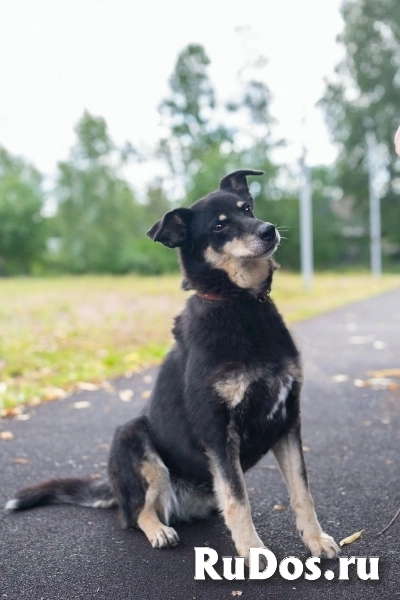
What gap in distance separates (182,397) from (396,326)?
11165mm

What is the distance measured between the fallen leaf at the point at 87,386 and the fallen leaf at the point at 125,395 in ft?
1.31

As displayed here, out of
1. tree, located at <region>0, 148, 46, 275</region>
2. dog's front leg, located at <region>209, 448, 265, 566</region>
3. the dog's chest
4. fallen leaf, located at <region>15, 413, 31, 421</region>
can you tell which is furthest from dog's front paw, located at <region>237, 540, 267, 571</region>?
tree, located at <region>0, 148, 46, 275</region>

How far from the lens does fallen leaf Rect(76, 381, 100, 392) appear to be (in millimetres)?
8062

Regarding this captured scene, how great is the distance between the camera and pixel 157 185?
150 ft

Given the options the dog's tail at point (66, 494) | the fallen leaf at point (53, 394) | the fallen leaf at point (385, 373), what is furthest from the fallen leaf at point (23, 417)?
the fallen leaf at point (385, 373)

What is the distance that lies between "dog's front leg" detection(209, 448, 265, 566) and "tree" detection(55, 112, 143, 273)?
37.8m

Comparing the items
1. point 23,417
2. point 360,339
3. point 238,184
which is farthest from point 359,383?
point 238,184

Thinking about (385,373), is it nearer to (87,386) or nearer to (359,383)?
(359,383)

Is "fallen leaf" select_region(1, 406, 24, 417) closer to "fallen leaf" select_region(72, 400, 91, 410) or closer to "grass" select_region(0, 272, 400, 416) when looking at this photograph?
"grass" select_region(0, 272, 400, 416)

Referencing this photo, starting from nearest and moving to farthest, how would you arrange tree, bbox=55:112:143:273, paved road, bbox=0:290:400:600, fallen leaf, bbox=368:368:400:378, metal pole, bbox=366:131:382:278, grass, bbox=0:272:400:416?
1. paved road, bbox=0:290:400:600
2. grass, bbox=0:272:400:416
3. fallen leaf, bbox=368:368:400:378
4. metal pole, bbox=366:131:382:278
5. tree, bbox=55:112:143:273

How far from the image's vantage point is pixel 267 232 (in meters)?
3.62

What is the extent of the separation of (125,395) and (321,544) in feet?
14.7

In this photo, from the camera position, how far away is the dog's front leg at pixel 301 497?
344cm

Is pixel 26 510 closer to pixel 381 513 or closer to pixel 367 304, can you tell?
pixel 381 513
